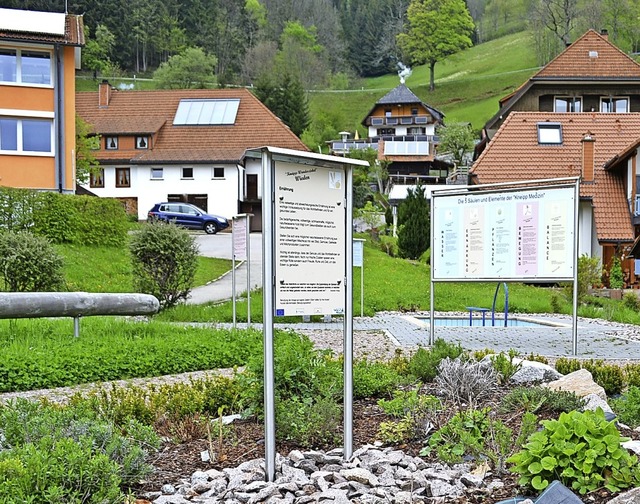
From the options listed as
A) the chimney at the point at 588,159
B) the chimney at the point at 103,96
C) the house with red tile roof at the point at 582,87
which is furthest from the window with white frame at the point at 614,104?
the chimney at the point at 103,96

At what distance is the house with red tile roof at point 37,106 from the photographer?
112 feet

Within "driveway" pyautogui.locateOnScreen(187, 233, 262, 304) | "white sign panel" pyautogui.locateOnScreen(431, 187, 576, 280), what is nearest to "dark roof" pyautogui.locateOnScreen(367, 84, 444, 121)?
"driveway" pyautogui.locateOnScreen(187, 233, 262, 304)

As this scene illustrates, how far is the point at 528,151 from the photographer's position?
39656 mm

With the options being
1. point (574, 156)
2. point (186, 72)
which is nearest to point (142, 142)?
point (574, 156)

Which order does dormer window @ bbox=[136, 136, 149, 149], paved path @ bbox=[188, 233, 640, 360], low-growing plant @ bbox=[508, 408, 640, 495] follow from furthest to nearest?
dormer window @ bbox=[136, 136, 149, 149] → paved path @ bbox=[188, 233, 640, 360] → low-growing plant @ bbox=[508, 408, 640, 495]

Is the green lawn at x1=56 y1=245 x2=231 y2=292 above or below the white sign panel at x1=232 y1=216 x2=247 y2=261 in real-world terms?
below

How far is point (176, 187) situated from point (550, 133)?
22667 mm

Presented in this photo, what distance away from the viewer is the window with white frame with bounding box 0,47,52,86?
34.2 m

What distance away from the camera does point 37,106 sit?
34625mm

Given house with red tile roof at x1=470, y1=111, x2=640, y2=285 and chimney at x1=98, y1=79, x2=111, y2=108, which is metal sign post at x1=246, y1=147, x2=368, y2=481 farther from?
chimney at x1=98, y1=79, x2=111, y2=108

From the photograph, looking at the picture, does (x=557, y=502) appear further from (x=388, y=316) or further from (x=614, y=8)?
(x=614, y=8)

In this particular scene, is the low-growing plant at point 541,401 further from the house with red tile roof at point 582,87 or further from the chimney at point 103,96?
the chimney at point 103,96

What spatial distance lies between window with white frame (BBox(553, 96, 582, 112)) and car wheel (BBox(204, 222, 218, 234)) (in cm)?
1983

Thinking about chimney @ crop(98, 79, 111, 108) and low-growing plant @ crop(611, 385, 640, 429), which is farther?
chimney @ crop(98, 79, 111, 108)
